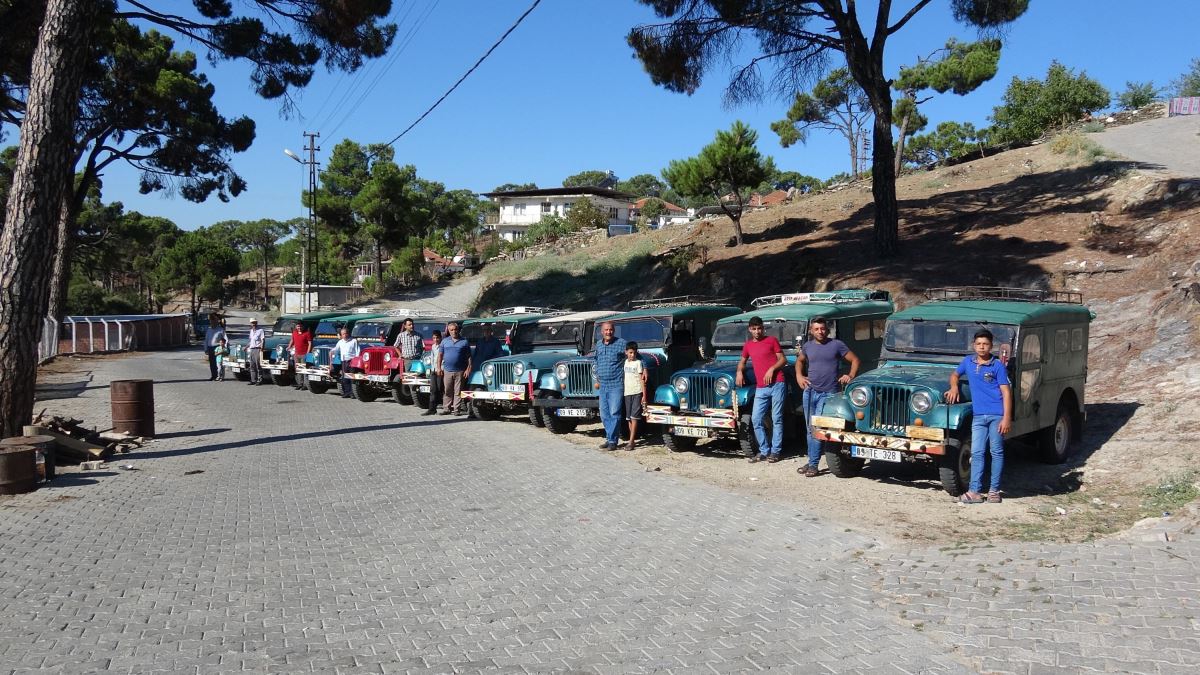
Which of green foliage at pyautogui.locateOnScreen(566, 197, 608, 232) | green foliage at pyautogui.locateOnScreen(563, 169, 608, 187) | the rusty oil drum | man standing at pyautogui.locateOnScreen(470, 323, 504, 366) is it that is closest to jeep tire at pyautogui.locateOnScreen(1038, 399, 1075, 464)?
man standing at pyautogui.locateOnScreen(470, 323, 504, 366)

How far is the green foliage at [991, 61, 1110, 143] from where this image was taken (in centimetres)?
4534

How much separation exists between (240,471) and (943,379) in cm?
812

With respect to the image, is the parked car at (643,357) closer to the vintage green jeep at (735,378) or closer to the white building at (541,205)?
the vintage green jeep at (735,378)

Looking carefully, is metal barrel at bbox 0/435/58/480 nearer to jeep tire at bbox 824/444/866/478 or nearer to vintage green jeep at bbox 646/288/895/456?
vintage green jeep at bbox 646/288/895/456

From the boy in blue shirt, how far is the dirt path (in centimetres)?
1901

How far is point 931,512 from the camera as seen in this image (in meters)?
8.09

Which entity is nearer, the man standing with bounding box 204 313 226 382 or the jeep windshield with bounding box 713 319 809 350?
the jeep windshield with bounding box 713 319 809 350

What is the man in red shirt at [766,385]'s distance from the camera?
10.2 metres

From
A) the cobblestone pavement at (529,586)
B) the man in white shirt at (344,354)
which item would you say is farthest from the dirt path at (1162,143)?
the cobblestone pavement at (529,586)

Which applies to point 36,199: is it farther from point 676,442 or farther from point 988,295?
point 988,295

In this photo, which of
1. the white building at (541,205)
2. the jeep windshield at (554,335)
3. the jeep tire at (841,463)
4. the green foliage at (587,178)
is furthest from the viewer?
the green foliage at (587,178)

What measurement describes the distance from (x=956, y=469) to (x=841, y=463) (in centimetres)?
135

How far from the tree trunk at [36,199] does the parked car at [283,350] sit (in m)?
10.1

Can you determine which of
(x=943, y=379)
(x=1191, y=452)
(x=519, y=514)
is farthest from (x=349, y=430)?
(x=1191, y=452)
